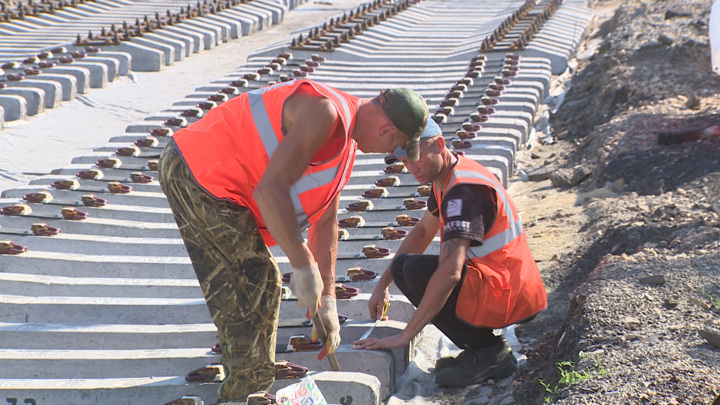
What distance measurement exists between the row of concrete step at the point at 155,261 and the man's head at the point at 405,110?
110 cm

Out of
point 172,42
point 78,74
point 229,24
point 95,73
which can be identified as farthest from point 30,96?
point 229,24

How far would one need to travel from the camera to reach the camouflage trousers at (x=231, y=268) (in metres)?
3.18

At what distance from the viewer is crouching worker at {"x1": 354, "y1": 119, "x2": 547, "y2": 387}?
11.9 ft

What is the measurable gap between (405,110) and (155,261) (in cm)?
249

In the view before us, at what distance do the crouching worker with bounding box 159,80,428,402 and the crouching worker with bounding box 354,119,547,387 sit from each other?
1.62ft

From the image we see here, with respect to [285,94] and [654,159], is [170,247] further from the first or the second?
[654,159]

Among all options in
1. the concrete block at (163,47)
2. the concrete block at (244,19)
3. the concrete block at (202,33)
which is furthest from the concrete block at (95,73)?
the concrete block at (244,19)

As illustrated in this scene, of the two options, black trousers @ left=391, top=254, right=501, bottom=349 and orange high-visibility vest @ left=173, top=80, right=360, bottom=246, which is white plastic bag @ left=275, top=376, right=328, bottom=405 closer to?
orange high-visibility vest @ left=173, top=80, right=360, bottom=246

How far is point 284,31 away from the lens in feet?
48.5

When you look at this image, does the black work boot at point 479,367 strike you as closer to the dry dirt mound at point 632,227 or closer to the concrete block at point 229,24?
the dry dirt mound at point 632,227

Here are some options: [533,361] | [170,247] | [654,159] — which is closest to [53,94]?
[170,247]

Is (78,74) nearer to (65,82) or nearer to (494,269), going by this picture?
(65,82)

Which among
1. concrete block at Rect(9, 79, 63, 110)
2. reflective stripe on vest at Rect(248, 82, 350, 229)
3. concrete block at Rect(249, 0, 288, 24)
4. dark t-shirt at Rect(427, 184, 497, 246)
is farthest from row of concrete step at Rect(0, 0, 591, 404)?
concrete block at Rect(249, 0, 288, 24)

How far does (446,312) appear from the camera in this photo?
154 inches
